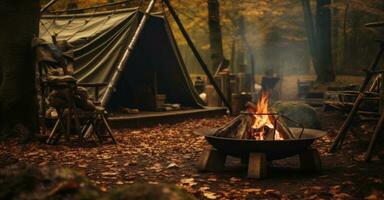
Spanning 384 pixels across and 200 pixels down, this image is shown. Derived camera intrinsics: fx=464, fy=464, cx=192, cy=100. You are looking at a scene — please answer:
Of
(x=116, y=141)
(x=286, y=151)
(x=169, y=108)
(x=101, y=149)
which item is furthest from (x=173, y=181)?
(x=169, y=108)

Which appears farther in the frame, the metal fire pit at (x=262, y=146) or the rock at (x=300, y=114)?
the rock at (x=300, y=114)

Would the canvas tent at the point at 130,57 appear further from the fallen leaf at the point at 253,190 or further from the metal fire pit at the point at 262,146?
the fallen leaf at the point at 253,190

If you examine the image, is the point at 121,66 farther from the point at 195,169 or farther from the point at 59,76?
the point at 195,169

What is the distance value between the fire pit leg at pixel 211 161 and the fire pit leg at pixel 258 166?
65 cm

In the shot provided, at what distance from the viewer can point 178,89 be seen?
54.7 ft

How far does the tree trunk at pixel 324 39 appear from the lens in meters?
22.9

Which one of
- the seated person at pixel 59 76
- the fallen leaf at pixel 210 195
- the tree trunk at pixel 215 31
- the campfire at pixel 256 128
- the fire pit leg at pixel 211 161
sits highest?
the tree trunk at pixel 215 31

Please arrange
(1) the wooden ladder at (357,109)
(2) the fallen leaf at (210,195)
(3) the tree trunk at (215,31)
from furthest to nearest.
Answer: (3) the tree trunk at (215,31) → (1) the wooden ladder at (357,109) → (2) the fallen leaf at (210,195)

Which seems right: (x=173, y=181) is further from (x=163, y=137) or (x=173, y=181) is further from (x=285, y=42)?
(x=285, y=42)

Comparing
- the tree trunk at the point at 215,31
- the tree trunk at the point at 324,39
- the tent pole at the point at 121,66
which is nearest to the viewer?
the tent pole at the point at 121,66

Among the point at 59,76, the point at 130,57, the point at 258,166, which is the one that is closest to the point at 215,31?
the point at 130,57

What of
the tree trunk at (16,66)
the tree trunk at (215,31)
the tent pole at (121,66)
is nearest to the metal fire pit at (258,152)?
the tent pole at (121,66)

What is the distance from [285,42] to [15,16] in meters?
33.1

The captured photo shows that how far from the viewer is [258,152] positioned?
6676 mm
